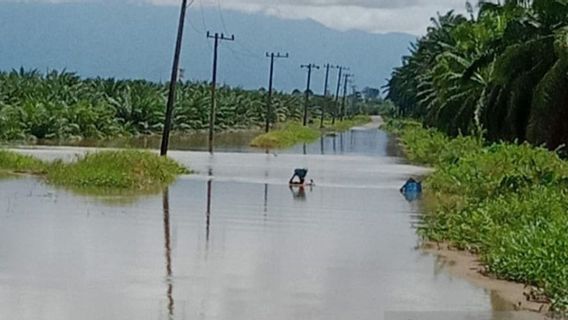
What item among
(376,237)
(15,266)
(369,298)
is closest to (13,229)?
(15,266)

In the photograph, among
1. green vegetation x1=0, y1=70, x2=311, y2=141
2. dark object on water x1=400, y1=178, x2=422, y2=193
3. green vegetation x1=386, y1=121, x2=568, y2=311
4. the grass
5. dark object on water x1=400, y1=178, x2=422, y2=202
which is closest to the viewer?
green vegetation x1=386, y1=121, x2=568, y2=311

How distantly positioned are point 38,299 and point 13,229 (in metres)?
6.05

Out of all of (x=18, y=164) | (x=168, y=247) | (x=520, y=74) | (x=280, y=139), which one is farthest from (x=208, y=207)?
(x=280, y=139)

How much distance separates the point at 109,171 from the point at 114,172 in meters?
0.14

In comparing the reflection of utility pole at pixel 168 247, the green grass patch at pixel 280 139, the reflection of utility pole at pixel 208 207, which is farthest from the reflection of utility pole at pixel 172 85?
the green grass patch at pixel 280 139

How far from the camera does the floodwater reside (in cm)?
1055

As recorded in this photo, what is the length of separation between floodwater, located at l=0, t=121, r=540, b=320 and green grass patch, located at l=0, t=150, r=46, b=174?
358cm

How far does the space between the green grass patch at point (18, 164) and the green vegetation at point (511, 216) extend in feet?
33.8

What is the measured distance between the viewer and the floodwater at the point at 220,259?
10547 mm

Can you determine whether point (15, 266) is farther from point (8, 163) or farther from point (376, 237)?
point (8, 163)

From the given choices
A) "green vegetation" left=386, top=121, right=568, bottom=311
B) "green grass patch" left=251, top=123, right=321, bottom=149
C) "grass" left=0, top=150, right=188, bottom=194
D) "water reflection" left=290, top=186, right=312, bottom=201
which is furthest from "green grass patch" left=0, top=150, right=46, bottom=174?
"green grass patch" left=251, top=123, right=321, bottom=149

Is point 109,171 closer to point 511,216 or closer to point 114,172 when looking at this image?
point 114,172

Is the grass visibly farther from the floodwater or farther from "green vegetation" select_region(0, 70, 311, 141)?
"green vegetation" select_region(0, 70, 311, 141)

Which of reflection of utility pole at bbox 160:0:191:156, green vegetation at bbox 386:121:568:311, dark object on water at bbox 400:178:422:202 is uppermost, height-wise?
reflection of utility pole at bbox 160:0:191:156
